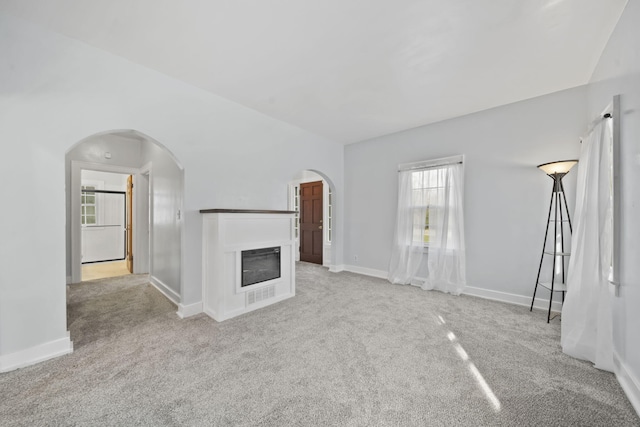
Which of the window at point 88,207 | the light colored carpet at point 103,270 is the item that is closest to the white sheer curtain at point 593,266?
the light colored carpet at point 103,270

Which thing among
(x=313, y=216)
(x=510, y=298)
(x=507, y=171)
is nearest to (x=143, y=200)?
(x=313, y=216)

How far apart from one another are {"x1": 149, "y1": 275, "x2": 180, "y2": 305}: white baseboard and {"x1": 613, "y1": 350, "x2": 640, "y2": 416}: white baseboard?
413 centimetres

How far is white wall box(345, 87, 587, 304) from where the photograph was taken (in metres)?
3.01

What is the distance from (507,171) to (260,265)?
3584 mm

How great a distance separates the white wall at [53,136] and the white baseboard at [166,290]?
0.52 metres

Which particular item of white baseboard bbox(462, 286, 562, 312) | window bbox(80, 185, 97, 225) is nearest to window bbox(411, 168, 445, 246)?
white baseboard bbox(462, 286, 562, 312)

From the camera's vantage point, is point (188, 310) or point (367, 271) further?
point (367, 271)

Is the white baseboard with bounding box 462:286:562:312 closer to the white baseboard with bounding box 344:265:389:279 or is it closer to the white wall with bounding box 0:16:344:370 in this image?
the white baseboard with bounding box 344:265:389:279

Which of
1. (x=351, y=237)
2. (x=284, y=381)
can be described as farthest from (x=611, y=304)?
(x=351, y=237)

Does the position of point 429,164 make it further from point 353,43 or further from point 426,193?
point 353,43

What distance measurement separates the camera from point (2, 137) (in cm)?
183

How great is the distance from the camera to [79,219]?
4180 mm

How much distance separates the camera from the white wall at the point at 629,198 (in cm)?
160

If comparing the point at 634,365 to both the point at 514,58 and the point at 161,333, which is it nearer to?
the point at 514,58
